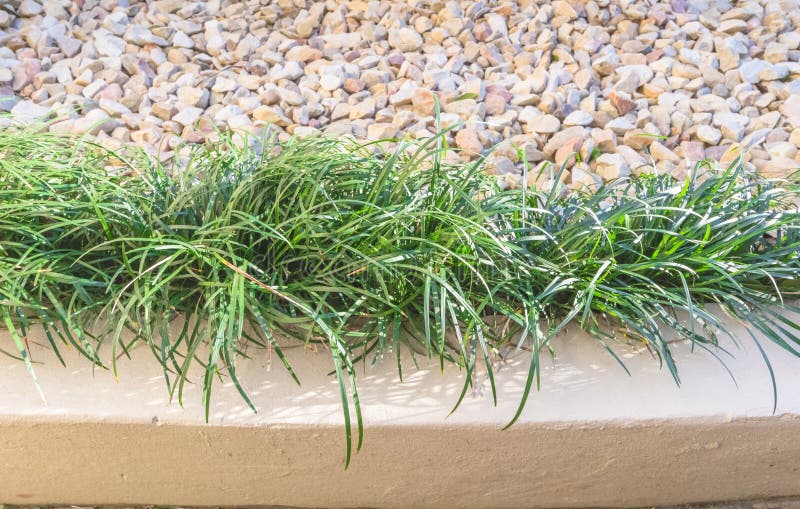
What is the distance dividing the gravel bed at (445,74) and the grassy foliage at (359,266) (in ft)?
1.60

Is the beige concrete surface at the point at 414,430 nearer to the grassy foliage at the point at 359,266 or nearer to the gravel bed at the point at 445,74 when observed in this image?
the grassy foliage at the point at 359,266

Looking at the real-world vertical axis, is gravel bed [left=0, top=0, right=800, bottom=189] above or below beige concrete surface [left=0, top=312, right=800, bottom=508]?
above

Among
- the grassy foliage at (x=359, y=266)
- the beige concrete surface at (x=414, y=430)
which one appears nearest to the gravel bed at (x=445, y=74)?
the grassy foliage at (x=359, y=266)

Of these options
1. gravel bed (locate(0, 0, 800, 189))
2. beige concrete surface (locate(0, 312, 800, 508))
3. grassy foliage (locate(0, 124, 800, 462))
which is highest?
gravel bed (locate(0, 0, 800, 189))

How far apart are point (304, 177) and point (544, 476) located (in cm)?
62

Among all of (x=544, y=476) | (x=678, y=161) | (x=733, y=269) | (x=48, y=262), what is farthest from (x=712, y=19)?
(x=48, y=262)

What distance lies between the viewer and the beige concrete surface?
1.10 meters

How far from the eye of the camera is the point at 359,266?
45.6 inches

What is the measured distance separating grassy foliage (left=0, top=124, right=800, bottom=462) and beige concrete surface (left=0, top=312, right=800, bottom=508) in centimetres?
4

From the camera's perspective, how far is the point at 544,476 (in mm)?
1208

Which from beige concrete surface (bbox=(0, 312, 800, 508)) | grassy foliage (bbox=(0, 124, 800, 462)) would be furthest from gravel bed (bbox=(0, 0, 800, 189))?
beige concrete surface (bbox=(0, 312, 800, 508))

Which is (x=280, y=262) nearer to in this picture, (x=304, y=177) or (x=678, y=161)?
(x=304, y=177)

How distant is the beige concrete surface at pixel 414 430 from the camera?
1103 millimetres

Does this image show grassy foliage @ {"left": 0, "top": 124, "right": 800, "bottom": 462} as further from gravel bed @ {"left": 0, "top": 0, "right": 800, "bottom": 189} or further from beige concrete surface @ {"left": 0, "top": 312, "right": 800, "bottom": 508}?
gravel bed @ {"left": 0, "top": 0, "right": 800, "bottom": 189}
